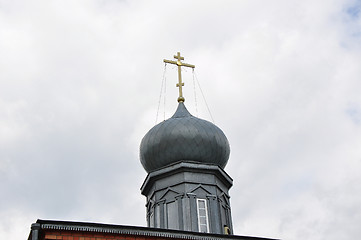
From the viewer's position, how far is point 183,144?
964 inches

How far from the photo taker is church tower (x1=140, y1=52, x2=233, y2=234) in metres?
22.9

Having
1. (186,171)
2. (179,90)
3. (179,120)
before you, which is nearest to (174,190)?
(186,171)

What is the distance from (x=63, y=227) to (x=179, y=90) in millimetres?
11048

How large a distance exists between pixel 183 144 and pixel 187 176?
55.4 inches

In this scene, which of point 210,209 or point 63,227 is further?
point 210,209

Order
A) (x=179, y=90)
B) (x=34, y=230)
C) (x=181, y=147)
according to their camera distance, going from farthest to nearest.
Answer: (x=179, y=90) → (x=181, y=147) → (x=34, y=230)

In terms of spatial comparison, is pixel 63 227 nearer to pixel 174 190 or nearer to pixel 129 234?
pixel 129 234

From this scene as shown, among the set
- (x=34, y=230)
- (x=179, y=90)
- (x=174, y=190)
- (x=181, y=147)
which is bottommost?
(x=34, y=230)

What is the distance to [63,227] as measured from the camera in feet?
56.4

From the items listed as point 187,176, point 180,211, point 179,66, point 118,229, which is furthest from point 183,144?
point 118,229

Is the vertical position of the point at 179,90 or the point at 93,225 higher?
the point at 179,90

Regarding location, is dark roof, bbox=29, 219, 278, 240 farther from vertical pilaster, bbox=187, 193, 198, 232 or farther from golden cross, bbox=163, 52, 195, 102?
golden cross, bbox=163, 52, 195, 102

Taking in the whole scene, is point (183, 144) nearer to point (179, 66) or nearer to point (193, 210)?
point (193, 210)

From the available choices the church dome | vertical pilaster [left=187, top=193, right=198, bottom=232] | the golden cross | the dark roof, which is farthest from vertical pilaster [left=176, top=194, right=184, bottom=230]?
the golden cross
